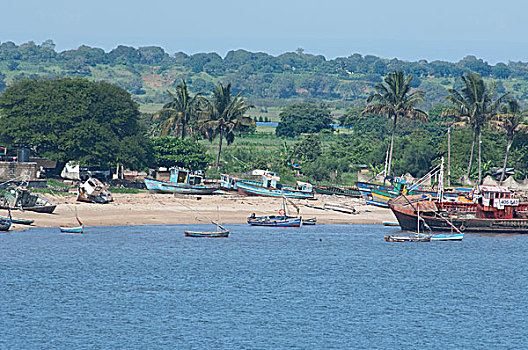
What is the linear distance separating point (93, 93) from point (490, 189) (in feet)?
149

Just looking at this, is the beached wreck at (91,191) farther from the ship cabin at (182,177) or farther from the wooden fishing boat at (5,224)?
the ship cabin at (182,177)

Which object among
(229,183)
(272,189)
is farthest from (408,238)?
(229,183)

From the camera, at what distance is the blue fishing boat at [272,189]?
98.9 meters

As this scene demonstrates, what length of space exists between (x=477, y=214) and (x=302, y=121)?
97050 mm

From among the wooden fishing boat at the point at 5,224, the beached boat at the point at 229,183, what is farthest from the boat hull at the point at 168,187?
the wooden fishing boat at the point at 5,224

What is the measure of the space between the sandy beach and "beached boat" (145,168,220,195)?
171 centimetres

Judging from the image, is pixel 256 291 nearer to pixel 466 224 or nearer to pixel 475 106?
pixel 466 224

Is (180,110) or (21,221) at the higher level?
(180,110)

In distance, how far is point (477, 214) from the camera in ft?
277

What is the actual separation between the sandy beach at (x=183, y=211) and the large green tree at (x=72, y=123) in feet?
24.3

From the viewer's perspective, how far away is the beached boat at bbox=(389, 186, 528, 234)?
83125 millimetres

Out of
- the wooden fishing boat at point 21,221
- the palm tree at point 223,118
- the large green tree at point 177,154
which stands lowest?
the wooden fishing boat at point 21,221

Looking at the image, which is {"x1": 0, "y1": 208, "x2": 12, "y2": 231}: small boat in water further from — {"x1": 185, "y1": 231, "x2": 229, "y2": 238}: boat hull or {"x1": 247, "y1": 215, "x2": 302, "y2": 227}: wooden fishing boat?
{"x1": 247, "y1": 215, "x2": 302, "y2": 227}: wooden fishing boat

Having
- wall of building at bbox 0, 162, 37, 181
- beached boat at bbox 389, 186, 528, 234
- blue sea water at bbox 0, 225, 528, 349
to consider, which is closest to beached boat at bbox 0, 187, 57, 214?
blue sea water at bbox 0, 225, 528, 349
